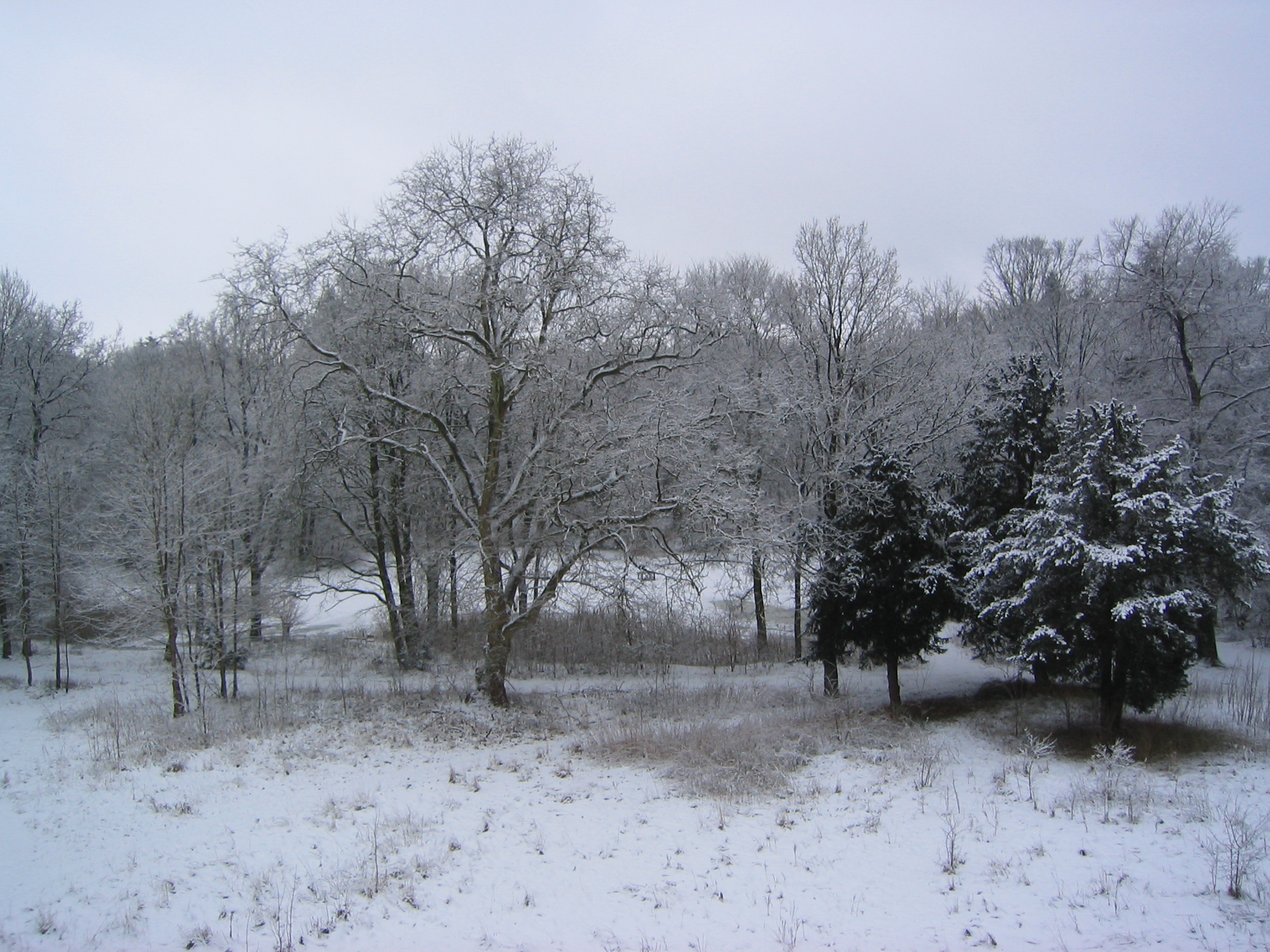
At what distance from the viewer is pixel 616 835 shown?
8.10 m

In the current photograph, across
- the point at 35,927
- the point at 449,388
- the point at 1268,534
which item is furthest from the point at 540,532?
the point at 1268,534

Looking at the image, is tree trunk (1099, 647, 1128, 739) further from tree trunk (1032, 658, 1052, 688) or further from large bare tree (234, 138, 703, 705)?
large bare tree (234, 138, 703, 705)

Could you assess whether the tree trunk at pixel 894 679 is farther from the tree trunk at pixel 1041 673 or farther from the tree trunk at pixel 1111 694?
the tree trunk at pixel 1111 694

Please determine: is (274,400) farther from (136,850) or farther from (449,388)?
(136,850)

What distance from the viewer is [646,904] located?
256 inches

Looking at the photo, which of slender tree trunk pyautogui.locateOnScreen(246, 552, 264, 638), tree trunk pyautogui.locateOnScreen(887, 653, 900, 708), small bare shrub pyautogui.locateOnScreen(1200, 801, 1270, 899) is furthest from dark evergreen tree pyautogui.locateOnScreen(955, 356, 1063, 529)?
slender tree trunk pyautogui.locateOnScreen(246, 552, 264, 638)

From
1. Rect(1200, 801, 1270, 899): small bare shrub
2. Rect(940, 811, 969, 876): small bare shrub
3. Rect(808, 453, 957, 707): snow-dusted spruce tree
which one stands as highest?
Rect(808, 453, 957, 707): snow-dusted spruce tree

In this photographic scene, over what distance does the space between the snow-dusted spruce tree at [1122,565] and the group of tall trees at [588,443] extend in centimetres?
11

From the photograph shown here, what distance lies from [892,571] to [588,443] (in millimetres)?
6542

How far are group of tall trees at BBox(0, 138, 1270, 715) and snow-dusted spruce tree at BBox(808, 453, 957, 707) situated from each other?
0.17ft

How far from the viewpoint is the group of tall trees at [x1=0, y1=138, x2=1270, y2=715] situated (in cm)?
1392

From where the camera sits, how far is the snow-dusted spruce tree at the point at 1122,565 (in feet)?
35.4

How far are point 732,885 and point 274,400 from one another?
51.1ft

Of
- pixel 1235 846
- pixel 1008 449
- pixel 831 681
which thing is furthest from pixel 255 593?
pixel 1235 846
